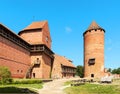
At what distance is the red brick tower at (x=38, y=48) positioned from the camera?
150 ft

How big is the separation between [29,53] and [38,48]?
94.5 inches

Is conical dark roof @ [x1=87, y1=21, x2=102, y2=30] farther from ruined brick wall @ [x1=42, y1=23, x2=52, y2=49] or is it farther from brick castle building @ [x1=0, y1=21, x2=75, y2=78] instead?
brick castle building @ [x1=0, y1=21, x2=75, y2=78]

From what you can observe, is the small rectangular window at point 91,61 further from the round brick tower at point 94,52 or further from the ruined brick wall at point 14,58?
the ruined brick wall at point 14,58

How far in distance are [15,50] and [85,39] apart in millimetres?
26155

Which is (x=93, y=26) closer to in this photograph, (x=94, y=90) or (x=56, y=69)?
(x=56, y=69)

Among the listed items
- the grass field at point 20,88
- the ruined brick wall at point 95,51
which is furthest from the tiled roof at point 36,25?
the grass field at point 20,88

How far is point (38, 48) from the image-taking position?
46.2 meters

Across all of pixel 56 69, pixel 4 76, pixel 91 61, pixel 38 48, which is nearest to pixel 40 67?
pixel 38 48

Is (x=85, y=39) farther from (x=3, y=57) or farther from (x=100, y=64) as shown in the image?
(x=3, y=57)

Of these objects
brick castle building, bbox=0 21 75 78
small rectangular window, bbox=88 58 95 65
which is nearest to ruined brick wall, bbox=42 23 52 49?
brick castle building, bbox=0 21 75 78

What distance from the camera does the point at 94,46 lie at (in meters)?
55.4

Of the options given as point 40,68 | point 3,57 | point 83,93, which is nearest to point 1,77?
point 3,57

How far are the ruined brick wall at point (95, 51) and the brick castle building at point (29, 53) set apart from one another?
8.07m

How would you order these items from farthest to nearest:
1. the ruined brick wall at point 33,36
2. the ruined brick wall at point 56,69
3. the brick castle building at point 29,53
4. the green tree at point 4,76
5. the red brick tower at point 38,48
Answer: the ruined brick wall at point 56,69 → the ruined brick wall at point 33,36 → the red brick tower at point 38,48 → the brick castle building at point 29,53 → the green tree at point 4,76
